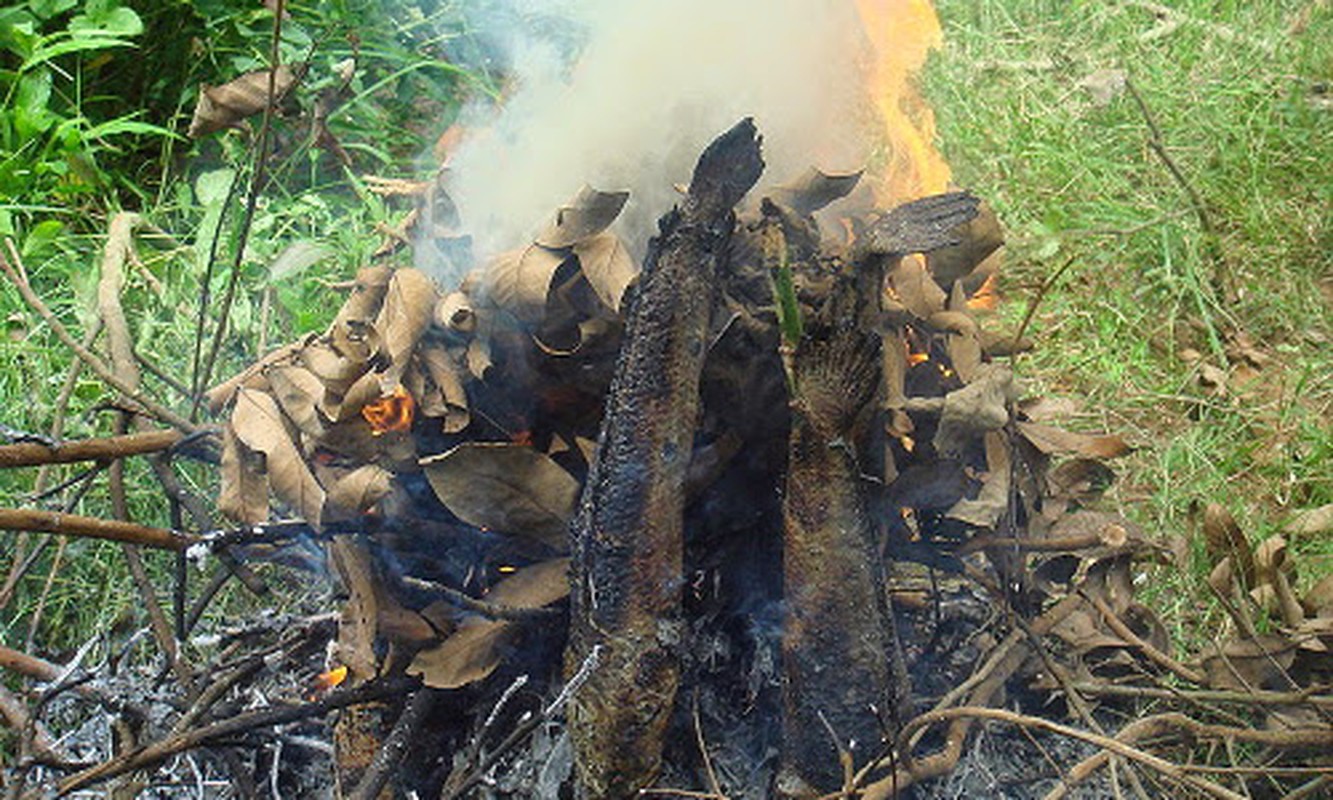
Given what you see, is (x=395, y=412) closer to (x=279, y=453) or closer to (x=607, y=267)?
(x=279, y=453)

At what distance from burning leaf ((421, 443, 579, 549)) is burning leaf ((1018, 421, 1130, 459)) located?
2.80 ft

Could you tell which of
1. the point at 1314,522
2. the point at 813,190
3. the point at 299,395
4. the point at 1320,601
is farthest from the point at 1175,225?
the point at 299,395

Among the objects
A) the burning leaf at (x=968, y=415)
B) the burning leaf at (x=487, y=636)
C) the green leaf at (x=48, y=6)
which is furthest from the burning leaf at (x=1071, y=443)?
the green leaf at (x=48, y=6)

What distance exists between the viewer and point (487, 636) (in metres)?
2.02

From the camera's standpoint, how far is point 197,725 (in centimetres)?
209

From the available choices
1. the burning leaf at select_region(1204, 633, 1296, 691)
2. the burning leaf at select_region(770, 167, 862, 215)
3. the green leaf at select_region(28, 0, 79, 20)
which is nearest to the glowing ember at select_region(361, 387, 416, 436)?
the burning leaf at select_region(770, 167, 862, 215)

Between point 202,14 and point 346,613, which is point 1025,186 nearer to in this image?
point 202,14

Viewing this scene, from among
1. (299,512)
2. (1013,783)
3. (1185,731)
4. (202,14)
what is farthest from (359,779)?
(202,14)

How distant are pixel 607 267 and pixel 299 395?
0.56 m

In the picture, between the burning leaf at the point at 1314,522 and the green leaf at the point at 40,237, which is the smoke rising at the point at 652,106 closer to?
the burning leaf at the point at 1314,522

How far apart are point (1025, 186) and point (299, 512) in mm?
3356

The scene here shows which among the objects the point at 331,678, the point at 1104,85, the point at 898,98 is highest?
the point at 898,98

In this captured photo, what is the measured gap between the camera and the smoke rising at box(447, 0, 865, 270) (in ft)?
8.08

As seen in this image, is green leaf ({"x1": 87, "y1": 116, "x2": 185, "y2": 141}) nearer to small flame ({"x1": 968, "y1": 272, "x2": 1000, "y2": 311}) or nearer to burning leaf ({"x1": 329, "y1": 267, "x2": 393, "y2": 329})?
burning leaf ({"x1": 329, "y1": 267, "x2": 393, "y2": 329})
